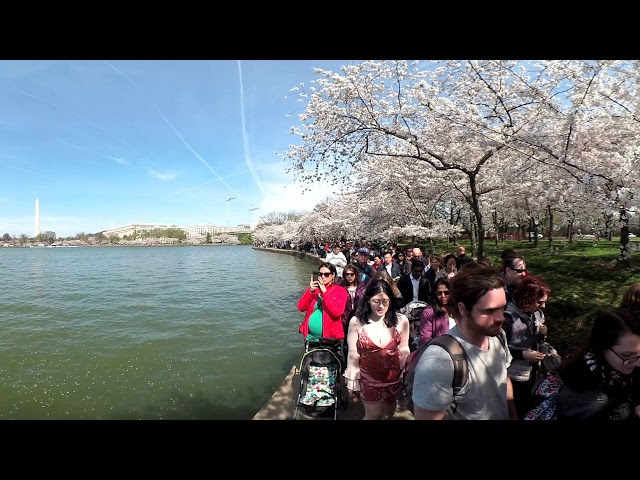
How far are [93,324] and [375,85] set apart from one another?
1239 centimetres

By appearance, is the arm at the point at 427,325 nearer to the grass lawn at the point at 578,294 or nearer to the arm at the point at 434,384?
the arm at the point at 434,384

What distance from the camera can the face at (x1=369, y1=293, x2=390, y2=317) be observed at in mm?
2787

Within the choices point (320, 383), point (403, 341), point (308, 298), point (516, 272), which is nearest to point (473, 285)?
point (403, 341)

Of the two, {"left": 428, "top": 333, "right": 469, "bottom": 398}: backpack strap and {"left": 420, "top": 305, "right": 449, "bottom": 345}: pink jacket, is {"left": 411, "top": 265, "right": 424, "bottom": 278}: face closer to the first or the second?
{"left": 420, "top": 305, "right": 449, "bottom": 345}: pink jacket

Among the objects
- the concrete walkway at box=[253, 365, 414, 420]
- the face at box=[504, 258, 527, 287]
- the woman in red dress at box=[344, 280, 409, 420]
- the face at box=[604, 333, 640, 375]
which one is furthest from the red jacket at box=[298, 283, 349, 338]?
the face at box=[604, 333, 640, 375]

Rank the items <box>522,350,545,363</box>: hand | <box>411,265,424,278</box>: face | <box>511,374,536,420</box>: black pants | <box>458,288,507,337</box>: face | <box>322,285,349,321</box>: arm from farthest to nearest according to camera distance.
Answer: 1. <box>411,265,424,278</box>: face
2. <box>322,285,349,321</box>: arm
3. <box>511,374,536,420</box>: black pants
4. <box>522,350,545,363</box>: hand
5. <box>458,288,507,337</box>: face

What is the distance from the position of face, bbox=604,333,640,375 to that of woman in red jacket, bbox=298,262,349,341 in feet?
9.04

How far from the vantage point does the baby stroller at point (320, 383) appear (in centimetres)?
346

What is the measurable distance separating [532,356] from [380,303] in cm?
115

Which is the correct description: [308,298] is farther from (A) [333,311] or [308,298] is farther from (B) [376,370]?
(B) [376,370]

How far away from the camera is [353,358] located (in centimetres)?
294
